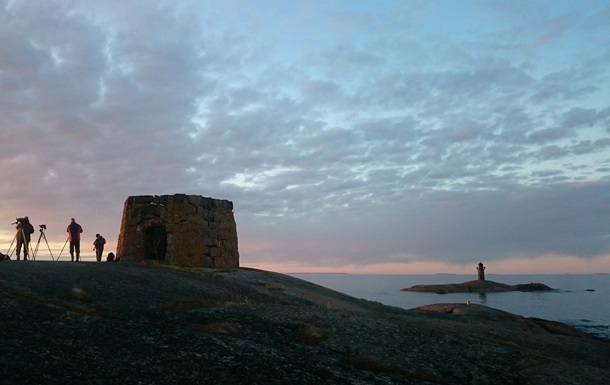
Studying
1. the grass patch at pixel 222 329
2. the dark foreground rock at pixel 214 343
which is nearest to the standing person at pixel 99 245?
the dark foreground rock at pixel 214 343

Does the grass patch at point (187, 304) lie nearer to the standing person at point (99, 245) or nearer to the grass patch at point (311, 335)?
the grass patch at point (311, 335)

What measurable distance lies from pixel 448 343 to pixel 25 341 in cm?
959

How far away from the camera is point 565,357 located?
1630 centimetres

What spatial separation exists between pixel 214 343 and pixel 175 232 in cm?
1946

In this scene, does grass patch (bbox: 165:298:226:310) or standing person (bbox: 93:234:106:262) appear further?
standing person (bbox: 93:234:106:262)

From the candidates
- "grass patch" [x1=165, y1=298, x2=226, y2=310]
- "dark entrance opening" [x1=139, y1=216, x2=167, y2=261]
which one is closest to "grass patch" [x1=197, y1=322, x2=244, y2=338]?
"grass patch" [x1=165, y1=298, x2=226, y2=310]

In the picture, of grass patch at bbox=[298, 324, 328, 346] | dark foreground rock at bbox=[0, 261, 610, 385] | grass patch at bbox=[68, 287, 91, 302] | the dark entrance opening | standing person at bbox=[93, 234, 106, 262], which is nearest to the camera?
dark foreground rock at bbox=[0, 261, 610, 385]

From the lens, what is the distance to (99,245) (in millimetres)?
32500

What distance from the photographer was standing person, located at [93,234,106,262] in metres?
32.3

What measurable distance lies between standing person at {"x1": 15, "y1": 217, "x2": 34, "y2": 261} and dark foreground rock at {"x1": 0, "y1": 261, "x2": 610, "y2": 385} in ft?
37.2

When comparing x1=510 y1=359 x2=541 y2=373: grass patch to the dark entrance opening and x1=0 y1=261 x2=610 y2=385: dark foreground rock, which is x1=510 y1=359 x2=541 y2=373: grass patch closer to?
Answer: x1=0 y1=261 x2=610 y2=385: dark foreground rock

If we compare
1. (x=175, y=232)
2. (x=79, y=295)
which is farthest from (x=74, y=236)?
(x=79, y=295)

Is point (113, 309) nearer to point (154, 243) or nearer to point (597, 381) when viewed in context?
point (597, 381)

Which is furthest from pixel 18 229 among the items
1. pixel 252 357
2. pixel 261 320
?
pixel 252 357
